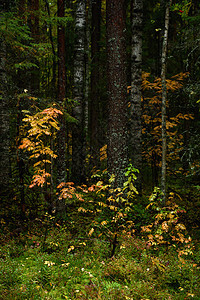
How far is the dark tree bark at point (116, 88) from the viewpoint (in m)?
6.24

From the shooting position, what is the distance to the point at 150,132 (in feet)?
28.5

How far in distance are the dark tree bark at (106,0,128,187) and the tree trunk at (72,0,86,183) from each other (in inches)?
126

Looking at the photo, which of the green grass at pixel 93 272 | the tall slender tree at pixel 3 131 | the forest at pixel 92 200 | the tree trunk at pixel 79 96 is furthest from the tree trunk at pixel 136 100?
the tall slender tree at pixel 3 131

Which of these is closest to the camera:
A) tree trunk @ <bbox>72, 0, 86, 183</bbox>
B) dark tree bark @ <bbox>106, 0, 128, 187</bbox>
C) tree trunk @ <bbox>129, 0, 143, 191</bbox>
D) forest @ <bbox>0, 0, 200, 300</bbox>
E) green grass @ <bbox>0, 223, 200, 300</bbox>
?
green grass @ <bbox>0, 223, 200, 300</bbox>

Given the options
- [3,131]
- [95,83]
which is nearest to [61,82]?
[3,131]

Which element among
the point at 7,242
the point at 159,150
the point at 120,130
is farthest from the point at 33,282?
the point at 159,150

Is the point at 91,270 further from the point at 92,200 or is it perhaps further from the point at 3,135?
the point at 3,135

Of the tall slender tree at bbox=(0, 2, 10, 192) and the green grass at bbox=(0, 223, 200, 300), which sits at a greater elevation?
the tall slender tree at bbox=(0, 2, 10, 192)

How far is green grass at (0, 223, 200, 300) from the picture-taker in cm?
362

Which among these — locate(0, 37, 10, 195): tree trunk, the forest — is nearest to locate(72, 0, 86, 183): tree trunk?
the forest

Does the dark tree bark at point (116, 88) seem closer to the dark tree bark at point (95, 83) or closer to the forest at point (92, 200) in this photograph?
Answer: the forest at point (92, 200)

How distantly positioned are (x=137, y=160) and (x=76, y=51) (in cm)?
555

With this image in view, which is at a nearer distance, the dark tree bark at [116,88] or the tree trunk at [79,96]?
the dark tree bark at [116,88]

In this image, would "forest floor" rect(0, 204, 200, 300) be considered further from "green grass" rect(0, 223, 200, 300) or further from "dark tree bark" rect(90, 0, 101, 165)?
"dark tree bark" rect(90, 0, 101, 165)
